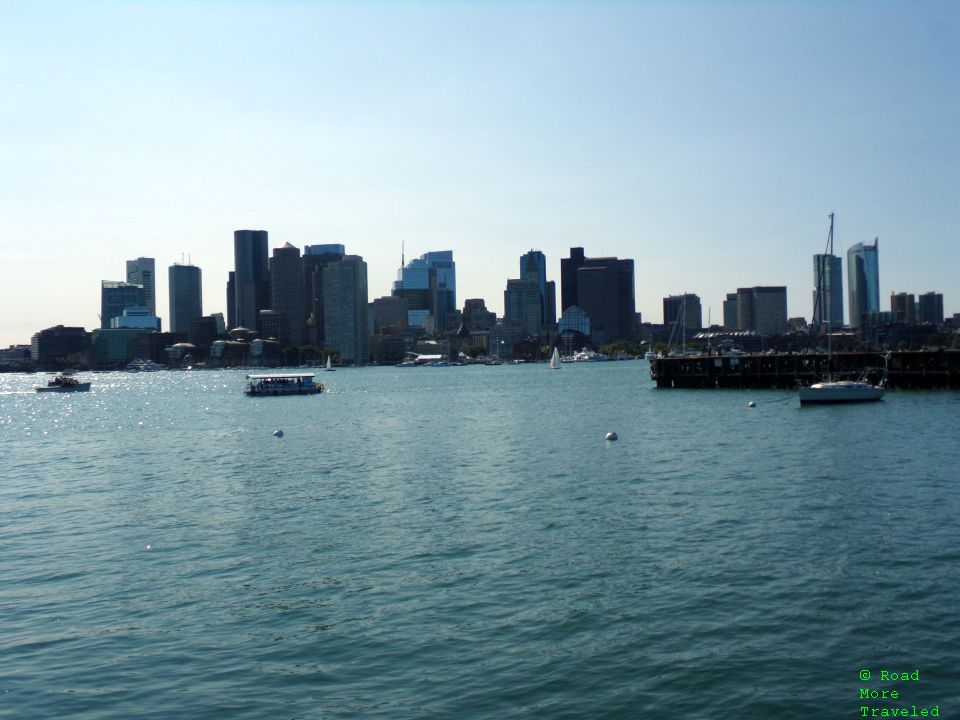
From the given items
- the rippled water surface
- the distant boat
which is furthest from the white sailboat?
the distant boat

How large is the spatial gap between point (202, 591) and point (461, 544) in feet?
26.2

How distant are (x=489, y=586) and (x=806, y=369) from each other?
109 metres

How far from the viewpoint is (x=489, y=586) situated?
22594 millimetres

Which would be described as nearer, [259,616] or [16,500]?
[259,616]

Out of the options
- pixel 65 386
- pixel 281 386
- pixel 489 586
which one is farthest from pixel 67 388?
pixel 489 586

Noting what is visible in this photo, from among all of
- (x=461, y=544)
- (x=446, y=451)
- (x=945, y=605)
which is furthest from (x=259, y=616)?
(x=446, y=451)

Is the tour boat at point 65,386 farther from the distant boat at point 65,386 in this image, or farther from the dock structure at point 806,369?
the dock structure at point 806,369

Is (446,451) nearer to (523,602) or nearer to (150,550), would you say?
(150,550)

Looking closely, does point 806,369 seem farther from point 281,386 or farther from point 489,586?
point 489,586

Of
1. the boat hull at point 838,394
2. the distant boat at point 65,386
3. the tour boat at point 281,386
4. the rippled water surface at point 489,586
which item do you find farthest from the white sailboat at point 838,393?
the distant boat at point 65,386

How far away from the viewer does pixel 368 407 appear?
362 feet

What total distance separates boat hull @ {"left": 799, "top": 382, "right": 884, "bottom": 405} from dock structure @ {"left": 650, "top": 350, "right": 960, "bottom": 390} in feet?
38.8

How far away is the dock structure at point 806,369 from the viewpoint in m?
110

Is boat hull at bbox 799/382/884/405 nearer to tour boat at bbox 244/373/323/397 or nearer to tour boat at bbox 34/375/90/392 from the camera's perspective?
tour boat at bbox 244/373/323/397
